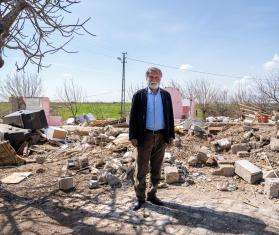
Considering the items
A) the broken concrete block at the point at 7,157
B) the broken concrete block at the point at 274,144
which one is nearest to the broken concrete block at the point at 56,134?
the broken concrete block at the point at 7,157

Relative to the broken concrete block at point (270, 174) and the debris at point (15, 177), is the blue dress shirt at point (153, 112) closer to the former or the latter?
→ the broken concrete block at point (270, 174)

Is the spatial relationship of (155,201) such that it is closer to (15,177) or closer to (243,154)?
(15,177)

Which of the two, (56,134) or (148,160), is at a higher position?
(148,160)

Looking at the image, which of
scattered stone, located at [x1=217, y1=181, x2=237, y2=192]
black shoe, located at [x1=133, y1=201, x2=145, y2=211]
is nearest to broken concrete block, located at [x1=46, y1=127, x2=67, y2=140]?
scattered stone, located at [x1=217, y1=181, x2=237, y2=192]

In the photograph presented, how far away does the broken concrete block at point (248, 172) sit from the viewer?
6.75 meters

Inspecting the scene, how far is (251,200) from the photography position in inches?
236

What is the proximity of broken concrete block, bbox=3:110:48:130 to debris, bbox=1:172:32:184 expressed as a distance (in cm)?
484

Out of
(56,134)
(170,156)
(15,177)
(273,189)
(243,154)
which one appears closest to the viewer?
(273,189)

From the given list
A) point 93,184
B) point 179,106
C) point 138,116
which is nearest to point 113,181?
point 93,184

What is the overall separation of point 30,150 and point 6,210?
557 centimetres

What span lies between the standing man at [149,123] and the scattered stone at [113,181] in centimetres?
126

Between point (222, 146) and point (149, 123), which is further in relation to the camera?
point (222, 146)

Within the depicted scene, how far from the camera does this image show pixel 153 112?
5461 millimetres

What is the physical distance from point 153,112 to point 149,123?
0.17 meters
